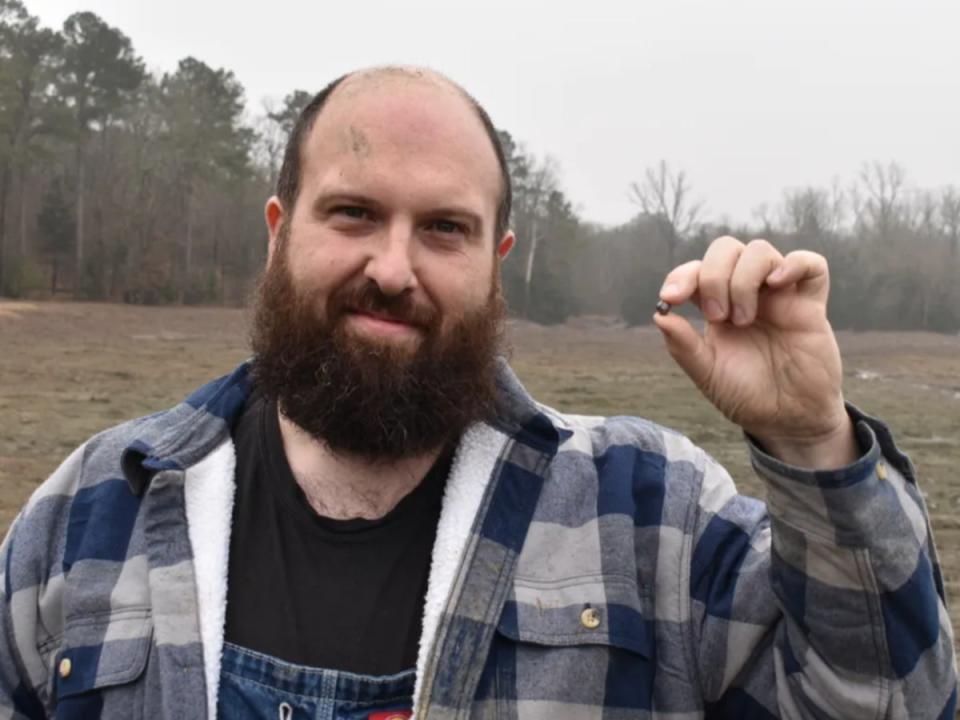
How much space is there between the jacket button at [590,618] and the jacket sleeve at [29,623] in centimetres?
102

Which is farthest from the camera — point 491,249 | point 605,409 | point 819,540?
point 605,409

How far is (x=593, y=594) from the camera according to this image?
187 cm

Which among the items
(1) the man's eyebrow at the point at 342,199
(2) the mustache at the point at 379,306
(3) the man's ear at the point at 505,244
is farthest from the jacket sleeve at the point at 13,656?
(3) the man's ear at the point at 505,244

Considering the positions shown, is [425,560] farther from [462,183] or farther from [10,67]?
[10,67]

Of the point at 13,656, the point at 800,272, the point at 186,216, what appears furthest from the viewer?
the point at 186,216

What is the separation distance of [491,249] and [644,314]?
166 feet

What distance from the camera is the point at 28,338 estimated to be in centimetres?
2594

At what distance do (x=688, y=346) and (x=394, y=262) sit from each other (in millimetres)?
624

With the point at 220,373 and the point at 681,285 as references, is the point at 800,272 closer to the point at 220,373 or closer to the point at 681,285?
the point at 681,285

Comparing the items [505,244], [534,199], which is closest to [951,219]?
[534,199]

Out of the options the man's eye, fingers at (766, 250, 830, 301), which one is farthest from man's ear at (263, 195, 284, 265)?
fingers at (766, 250, 830, 301)

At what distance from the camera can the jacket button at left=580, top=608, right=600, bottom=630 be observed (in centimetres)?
184

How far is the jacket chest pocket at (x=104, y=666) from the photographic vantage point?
5.97 feet

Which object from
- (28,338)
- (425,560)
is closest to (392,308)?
(425,560)
